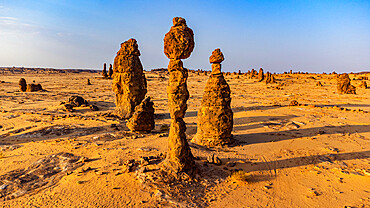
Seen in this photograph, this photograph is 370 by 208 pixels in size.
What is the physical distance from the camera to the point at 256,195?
6000mm

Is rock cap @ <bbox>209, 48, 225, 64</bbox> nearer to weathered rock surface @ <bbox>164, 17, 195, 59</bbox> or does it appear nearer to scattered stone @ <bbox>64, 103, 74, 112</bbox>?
weathered rock surface @ <bbox>164, 17, 195, 59</bbox>

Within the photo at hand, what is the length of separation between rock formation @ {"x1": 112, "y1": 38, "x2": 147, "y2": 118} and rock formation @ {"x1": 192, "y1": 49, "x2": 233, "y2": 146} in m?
6.42

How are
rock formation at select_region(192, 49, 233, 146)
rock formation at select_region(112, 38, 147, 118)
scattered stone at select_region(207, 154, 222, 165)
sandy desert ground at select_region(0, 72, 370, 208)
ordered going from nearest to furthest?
sandy desert ground at select_region(0, 72, 370, 208), scattered stone at select_region(207, 154, 222, 165), rock formation at select_region(192, 49, 233, 146), rock formation at select_region(112, 38, 147, 118)

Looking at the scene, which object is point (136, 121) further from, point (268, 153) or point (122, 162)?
point (268, 153)

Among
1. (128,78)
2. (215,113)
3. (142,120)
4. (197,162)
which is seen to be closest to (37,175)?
(197,162)

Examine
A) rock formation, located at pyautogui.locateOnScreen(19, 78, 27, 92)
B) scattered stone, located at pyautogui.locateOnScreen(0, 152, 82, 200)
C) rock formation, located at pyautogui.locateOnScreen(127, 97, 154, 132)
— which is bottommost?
scattered stone, located at pyautogui.locateOnScreen(0, 152, 82, 200)

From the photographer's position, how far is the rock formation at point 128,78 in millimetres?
14945

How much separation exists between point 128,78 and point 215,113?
750 centimetres

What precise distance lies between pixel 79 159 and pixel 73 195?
7.94 ft

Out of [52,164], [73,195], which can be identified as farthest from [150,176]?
[52,164]

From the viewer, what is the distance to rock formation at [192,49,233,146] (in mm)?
9781

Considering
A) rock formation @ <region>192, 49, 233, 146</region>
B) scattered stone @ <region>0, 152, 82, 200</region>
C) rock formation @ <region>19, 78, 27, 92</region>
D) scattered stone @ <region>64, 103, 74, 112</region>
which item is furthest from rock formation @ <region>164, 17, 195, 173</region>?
rock formation @ <region>19, 78, 27, 92</region>

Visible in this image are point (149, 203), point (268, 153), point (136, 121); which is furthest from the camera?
point (136, 121)

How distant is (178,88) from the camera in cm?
634
